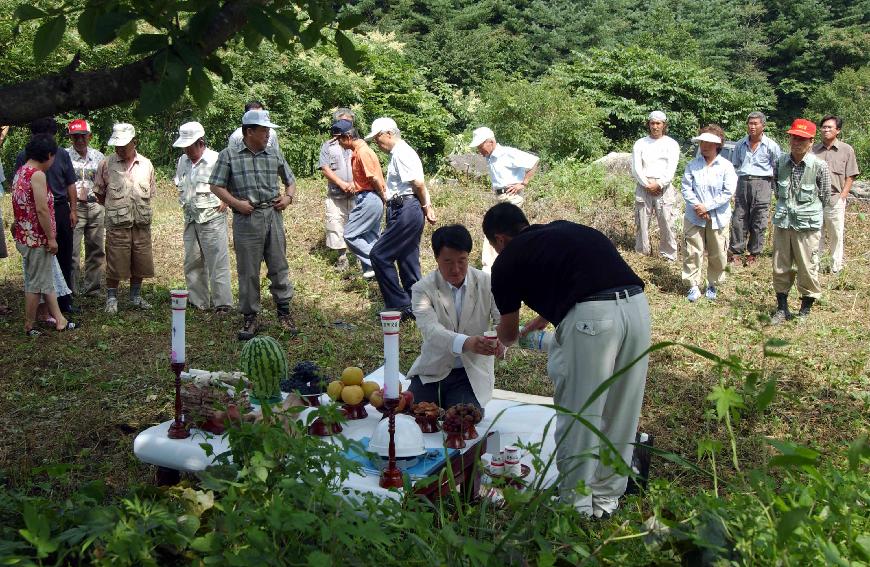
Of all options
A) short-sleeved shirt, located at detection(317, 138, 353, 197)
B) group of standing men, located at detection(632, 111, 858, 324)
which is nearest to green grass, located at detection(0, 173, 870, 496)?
group of standing men, located at detection(632, 111, 858, 324)

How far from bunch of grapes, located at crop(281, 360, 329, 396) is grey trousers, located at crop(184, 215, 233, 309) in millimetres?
3909

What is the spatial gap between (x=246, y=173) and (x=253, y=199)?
0.23 meters

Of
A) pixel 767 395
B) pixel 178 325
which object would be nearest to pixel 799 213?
pixel 178 325

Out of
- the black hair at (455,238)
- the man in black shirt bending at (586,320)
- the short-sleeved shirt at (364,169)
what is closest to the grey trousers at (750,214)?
the short-sleeved shirt at (364,169)

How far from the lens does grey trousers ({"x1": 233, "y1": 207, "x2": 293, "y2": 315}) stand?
7562 mm

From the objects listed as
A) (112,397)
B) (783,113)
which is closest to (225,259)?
(112,397)

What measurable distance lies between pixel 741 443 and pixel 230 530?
13.2ft

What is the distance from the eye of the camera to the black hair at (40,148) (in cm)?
731

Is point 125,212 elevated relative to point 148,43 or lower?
lower

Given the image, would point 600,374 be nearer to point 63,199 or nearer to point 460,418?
point 460,418

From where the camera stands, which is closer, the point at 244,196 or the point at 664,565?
the point at 664,565

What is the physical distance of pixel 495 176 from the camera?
941 centimetres

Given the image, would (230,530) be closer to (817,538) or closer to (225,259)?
(817,538)

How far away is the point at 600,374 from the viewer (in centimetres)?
399
